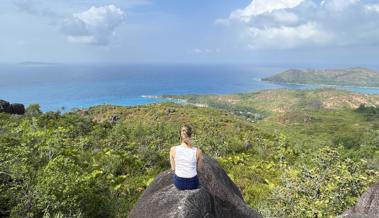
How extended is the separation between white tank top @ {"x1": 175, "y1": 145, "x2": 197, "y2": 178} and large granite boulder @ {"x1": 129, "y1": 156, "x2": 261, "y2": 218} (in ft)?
1.83

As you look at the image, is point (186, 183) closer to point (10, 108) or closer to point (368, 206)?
point (368, 206)

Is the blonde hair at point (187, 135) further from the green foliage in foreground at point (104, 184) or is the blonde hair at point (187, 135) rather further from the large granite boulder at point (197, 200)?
the green foliage in foreground at point (104, 184)

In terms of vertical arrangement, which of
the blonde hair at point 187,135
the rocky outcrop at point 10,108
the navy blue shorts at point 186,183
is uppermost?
the blonde hair at point 187,135

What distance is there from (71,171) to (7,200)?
104 inches

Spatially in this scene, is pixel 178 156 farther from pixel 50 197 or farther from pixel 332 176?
pixel 332 176

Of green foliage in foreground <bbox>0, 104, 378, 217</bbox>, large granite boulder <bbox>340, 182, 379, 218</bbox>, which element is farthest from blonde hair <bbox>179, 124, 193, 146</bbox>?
large granite boulder <bbox>340, 182, 379, 218</bbox>

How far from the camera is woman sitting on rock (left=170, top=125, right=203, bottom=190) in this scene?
10.4m

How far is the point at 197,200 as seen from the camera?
10492mm

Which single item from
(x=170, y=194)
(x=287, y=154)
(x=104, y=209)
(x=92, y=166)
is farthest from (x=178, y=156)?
(x=287, y=154)

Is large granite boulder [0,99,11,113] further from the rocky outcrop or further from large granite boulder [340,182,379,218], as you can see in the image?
large granite boulder [340,182,379,218]

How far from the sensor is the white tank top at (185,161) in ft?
34.3

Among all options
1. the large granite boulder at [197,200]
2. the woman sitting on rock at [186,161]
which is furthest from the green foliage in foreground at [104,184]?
the woman sitting on rock at [186,161]

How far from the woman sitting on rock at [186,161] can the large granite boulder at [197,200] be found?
0.85ft

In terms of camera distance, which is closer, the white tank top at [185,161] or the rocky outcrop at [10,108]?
the white tank top at [185,161]
